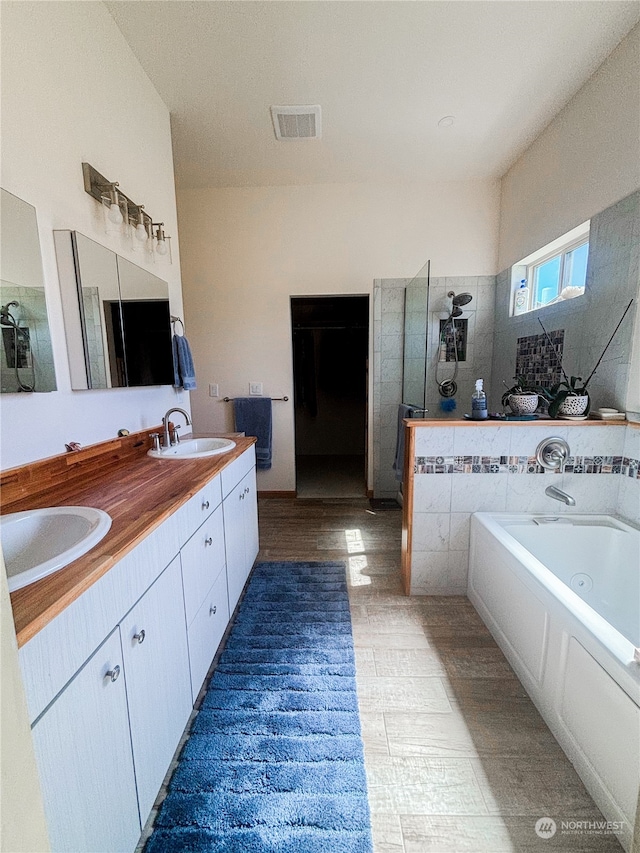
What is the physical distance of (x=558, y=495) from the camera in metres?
1.67

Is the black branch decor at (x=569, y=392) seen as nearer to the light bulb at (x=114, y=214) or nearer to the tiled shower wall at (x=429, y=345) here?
the tiled shower wall at (x=429, y=345)

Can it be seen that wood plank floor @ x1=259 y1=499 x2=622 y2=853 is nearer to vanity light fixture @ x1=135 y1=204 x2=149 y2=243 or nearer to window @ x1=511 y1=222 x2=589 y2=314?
window @ x1=511 y1=222 x2=589 y2=314

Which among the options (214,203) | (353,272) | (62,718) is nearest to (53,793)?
(62,718)

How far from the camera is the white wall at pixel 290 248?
9.73 feet

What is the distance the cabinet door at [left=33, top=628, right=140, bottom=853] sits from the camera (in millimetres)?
584

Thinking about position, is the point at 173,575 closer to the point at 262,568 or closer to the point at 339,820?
the point at 339,820

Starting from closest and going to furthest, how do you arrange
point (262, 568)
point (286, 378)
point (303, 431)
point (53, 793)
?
point (53, 793)
point (262, 568)
point (286, 378)
point (303, 431)

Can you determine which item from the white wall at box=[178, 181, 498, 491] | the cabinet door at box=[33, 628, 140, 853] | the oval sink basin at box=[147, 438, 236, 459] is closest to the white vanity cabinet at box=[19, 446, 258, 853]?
the cabinet door at box=[33, 628, 140, 853]

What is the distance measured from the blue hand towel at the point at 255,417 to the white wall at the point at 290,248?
21 cm

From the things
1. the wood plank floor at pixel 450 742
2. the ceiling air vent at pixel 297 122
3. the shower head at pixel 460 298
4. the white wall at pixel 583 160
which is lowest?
the wood plank floor at pixel 450 742

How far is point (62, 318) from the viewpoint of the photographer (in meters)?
1.28

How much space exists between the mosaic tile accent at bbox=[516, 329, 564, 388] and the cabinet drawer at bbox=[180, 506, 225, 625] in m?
2.30

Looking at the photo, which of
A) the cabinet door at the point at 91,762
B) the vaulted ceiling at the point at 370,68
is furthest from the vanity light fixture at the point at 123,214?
the cabinet door at the point at 91,762

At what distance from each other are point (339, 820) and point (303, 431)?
14.7 feet
